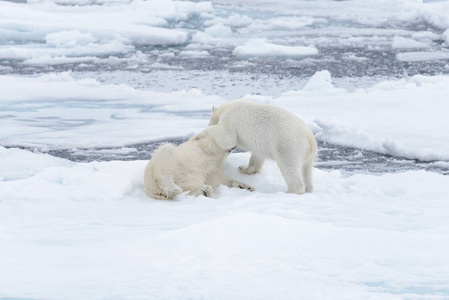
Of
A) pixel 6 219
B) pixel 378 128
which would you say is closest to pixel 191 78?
pixel 378 128

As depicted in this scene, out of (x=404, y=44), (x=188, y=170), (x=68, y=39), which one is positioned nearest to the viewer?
(x=188, y=170)

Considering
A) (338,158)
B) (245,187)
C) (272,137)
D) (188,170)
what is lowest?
(338,158)


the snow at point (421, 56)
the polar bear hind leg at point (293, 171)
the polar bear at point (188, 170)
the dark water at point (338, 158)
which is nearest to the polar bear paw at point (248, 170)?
the polar bear at point (188, 170)

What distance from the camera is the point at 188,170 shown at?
4340 mm

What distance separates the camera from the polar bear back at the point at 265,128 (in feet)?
13.7

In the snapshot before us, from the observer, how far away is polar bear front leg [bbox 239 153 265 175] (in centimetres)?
452

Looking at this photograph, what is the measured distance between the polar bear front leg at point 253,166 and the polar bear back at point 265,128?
0.48ft

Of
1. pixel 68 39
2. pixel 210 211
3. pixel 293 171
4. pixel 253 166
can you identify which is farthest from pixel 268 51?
pixel 210 211

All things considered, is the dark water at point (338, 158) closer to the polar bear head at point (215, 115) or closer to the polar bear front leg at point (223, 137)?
the polar bear head at point (215, 115)

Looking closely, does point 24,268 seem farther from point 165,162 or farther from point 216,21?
point 216,21

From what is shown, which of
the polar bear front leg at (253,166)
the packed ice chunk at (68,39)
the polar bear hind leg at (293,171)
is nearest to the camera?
the polar bear hind leg at (293,171)

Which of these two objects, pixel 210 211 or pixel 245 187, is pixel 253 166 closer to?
pixel 245 187

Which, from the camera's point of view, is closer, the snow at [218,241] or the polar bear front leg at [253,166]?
the snow at [218,241]

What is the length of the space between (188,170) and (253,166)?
1.60ft
